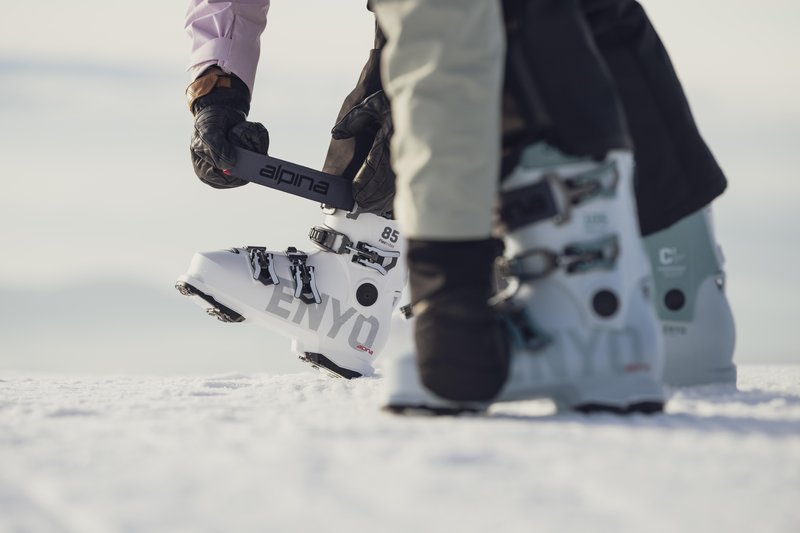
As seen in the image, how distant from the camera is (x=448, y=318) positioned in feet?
4.41

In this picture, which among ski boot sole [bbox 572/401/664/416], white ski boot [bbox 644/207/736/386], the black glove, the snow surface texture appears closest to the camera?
the snow surface texture

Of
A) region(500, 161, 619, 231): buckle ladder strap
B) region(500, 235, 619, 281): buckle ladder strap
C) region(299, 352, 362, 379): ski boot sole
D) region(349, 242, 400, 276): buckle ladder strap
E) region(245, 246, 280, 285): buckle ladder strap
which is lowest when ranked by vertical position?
region(299, 352, 362, 379): ski boot sole

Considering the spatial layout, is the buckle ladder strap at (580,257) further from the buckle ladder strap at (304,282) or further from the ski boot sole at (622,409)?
the buckle ladder strap at (304,282)

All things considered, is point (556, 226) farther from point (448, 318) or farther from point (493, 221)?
point (448, 318)

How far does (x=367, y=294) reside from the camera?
288 centimetres

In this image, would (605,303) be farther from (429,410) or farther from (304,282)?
(304,282)

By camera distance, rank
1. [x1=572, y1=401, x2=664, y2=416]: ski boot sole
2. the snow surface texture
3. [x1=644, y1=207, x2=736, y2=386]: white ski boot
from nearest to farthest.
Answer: the snow surface texture, [x1=572, y1=401, x2=664, y2=416]: ski boot sole, [x1=644, y1=207, x2=736, y2=386]: white ski boot

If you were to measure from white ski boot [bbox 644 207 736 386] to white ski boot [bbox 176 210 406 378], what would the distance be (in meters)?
0.91

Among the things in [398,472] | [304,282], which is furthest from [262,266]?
[398,472]

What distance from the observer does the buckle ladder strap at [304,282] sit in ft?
9.32

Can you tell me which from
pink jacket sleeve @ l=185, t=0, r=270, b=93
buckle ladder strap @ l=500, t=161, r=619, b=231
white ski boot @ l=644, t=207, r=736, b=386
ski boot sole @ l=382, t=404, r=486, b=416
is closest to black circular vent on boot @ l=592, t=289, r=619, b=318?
buckle ladder strap @ l=500, t=161, r=619, b=231

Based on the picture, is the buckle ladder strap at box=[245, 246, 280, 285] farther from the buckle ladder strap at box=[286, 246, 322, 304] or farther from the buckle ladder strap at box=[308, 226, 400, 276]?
the buckle ladder strap at box=[308, 226, 400, 276]

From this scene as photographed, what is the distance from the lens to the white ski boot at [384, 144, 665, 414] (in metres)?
Result: 1.43

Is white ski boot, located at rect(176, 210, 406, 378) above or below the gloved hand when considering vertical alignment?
below
